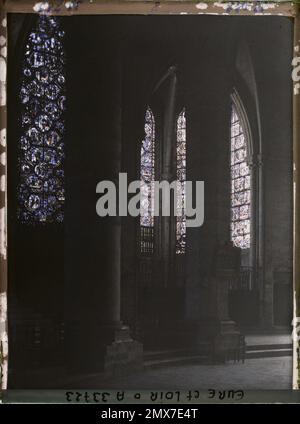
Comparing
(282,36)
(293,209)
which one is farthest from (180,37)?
(293,209)

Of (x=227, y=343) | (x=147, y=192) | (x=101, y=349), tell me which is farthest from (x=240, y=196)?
(x=101, y=349)

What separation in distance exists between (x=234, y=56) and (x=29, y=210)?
206cm

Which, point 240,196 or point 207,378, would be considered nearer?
point 207,378

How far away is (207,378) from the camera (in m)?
5.73

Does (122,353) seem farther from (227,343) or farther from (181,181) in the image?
(181,181)

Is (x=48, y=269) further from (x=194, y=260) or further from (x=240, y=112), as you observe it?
(x=240, y=112)

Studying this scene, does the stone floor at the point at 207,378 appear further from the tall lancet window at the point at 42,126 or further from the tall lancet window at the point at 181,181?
the tall lancet window at the point at 42,126

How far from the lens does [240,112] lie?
6.75m

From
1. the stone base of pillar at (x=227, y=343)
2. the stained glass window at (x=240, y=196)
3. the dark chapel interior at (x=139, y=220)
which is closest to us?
the dark chapel interior at (x=139, y=220)

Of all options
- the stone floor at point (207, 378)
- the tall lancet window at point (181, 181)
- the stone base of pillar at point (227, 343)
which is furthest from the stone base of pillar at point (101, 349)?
the tall lancet window at point (181, 181)

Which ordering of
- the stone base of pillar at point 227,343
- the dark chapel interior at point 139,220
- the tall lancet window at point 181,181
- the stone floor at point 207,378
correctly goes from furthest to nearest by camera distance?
1. the tall lancet window at point 181,181
2. the stone base of pillar at point 227,343
3. the dark chapel interior at point 139,220
4. the stone floor at point 207,378

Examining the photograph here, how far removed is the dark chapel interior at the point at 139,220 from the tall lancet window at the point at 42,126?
5cm

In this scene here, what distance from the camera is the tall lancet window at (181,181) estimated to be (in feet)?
Answer: 19.7

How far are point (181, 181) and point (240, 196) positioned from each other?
1.99 feet
